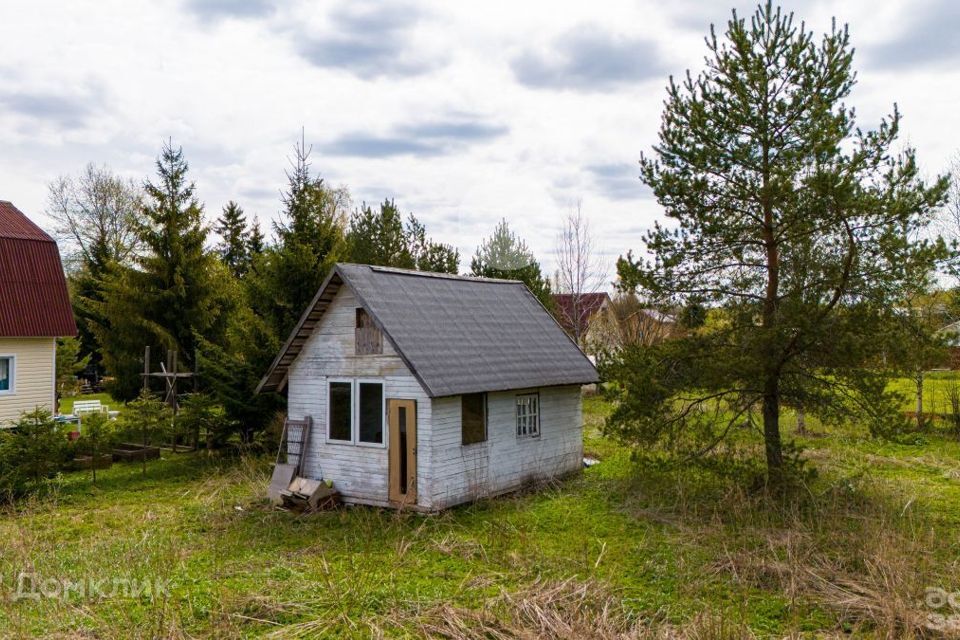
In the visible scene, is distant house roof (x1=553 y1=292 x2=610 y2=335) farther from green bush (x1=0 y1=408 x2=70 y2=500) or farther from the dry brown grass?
the dry brown grass

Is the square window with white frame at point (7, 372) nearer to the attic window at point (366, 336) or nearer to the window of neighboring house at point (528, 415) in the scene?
the attic window at point (366, 336)

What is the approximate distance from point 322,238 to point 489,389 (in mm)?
8305

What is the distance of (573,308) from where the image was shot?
33.7 m

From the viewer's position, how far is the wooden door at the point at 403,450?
1229 cm

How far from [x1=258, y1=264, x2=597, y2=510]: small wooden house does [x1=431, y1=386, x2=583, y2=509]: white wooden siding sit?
0.9 inches

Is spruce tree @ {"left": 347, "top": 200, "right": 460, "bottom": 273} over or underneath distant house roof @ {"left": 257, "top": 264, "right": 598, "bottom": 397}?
over

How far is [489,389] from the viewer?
41.9ft

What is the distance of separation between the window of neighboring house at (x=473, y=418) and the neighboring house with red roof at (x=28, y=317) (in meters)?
14.2

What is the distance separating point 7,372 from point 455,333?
15.1 meters

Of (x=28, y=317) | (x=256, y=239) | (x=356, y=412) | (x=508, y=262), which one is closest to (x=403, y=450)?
(x=356, y=412)

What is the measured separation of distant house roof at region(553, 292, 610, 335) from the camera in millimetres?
32809

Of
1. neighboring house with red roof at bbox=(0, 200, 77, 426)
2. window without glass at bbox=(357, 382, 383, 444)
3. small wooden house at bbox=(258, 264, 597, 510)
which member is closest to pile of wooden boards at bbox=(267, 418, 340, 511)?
small wooden house at bbox=(258, 264, 597, 510)

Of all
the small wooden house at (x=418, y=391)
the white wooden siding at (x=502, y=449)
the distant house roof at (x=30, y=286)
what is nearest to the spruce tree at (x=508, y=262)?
the white wooden siding at (x=502, y=449)

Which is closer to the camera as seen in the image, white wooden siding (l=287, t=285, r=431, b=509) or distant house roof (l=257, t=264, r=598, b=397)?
white wooden siding (l=287, t=285, r=431, b=509)
